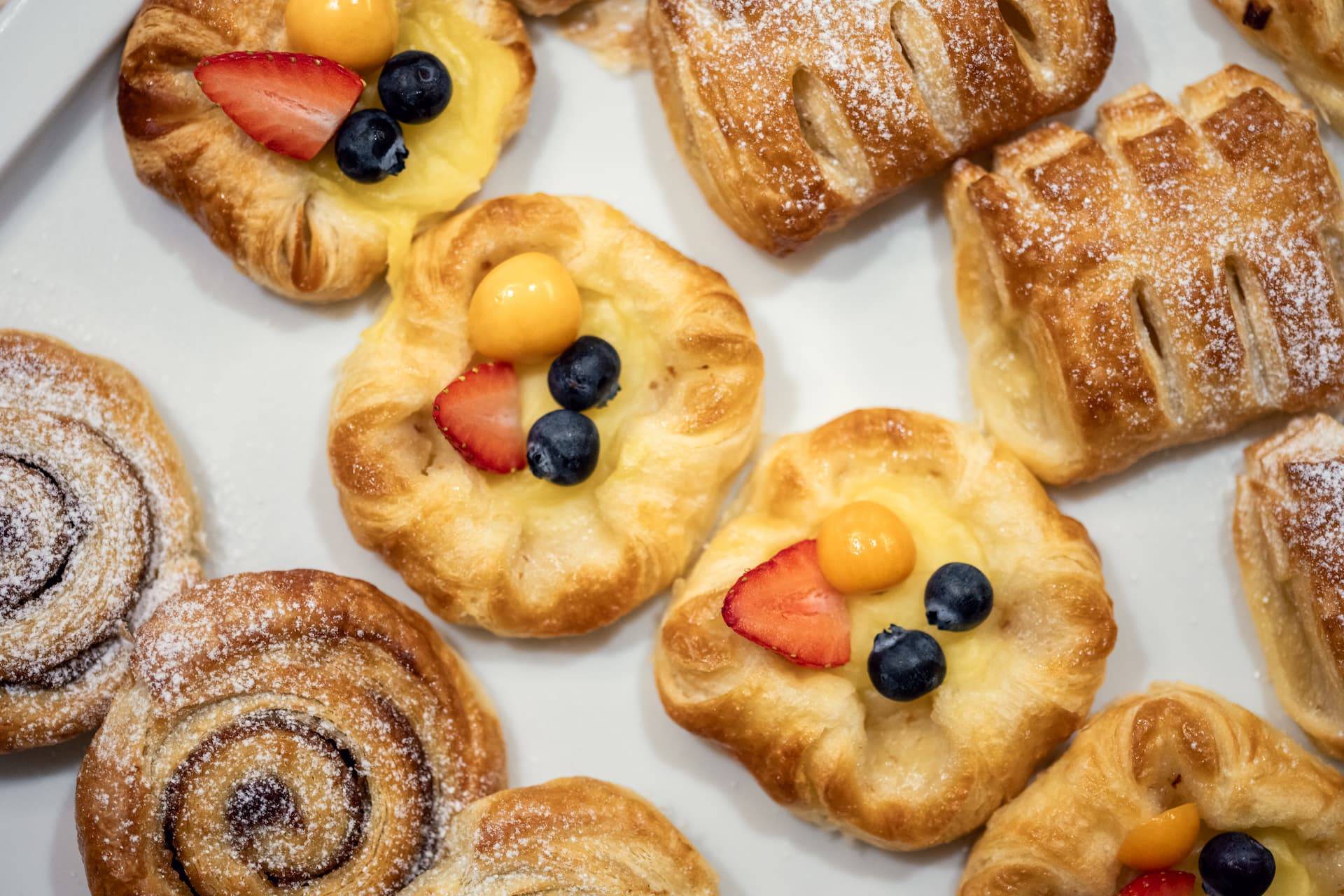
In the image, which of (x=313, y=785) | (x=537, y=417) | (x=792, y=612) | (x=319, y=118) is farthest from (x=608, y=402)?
(x=313, y=785)

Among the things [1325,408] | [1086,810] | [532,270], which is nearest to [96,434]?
[532,270]

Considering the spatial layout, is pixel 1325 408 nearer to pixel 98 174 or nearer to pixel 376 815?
pixel 376 815

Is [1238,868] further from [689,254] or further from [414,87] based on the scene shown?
[414,87]

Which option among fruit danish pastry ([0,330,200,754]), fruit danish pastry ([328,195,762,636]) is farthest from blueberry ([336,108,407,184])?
fruit danish pastry ([0,330,200,754])

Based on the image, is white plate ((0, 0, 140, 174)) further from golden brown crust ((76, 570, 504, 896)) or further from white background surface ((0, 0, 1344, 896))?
golden brown crust ((76, 570, 504, 896))

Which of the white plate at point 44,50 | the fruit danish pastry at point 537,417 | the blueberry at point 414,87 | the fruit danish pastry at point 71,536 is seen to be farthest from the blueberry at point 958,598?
the white plate at point 44,50

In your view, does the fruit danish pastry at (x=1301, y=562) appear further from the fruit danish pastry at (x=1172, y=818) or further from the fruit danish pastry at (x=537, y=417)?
the fruit danish pastry at (x=537, y=417)
